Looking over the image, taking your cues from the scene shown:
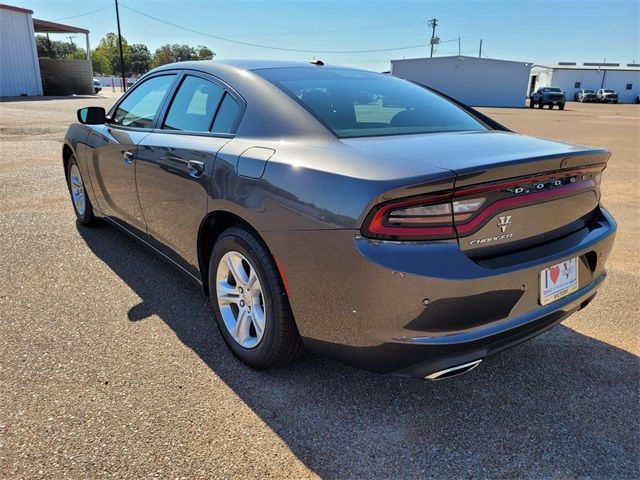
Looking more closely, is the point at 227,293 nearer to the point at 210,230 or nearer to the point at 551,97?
the point at 210,230

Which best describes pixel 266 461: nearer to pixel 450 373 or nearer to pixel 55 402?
pixel 450 373

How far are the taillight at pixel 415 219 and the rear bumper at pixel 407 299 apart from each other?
0.04m

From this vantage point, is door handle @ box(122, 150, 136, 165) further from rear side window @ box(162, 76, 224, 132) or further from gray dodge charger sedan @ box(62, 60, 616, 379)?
rear side window @ box(162, 76, 224, 132)

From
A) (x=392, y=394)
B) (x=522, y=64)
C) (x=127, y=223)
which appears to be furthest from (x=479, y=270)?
(x=522, y=64)

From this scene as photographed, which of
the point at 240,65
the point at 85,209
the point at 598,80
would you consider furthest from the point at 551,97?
the point at 240,65

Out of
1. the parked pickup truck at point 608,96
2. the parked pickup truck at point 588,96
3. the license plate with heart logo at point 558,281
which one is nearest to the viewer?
the license plate with heart logo at point 558,281

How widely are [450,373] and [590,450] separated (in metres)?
0.74

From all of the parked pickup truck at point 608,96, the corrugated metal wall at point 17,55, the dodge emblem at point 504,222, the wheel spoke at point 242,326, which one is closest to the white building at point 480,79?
the parked pickup truck at point 608,96

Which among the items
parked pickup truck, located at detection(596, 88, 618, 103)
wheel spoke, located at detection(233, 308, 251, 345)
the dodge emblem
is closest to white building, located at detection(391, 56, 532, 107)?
parked pickup truck, located at detection(596, 88, 618, 103)

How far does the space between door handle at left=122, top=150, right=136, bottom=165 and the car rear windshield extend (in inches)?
44.6

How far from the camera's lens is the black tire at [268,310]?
2.27 m

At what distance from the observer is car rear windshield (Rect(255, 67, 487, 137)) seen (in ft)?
8.29

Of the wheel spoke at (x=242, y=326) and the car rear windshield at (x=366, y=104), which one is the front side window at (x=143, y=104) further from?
the wheel spoke at (x=242, y=326)

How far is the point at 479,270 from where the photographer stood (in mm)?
1890
